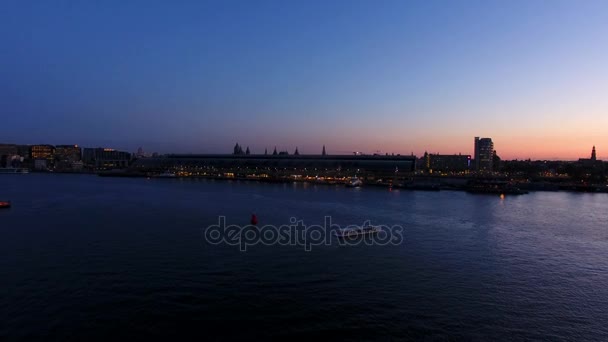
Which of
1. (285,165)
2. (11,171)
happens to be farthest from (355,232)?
(11,171)

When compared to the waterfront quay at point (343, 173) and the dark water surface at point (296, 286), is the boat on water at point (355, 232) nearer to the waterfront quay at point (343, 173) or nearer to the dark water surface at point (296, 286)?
the dark water surface at point (296, 286)

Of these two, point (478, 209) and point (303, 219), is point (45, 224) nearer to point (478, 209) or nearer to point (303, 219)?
point (303, 219)

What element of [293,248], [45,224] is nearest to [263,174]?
[45,224]

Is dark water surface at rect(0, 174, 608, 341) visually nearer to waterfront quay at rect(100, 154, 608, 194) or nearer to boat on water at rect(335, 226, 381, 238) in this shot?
boat on water at rect(335, 226, 381, 238)

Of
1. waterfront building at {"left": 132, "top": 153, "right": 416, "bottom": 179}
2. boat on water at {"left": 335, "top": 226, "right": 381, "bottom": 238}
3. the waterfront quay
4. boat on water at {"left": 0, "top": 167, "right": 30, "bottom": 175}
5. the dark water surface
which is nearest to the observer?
the dark water surface

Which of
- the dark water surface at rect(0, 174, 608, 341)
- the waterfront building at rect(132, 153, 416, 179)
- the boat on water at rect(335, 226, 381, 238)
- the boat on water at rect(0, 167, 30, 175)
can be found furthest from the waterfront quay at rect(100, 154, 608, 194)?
the dark water surface at rect(0, 174, 608, 341)

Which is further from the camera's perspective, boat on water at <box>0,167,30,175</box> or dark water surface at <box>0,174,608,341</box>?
boat on water at <box>0,167,30,175</box>

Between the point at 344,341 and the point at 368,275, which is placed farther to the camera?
the point at 368,275

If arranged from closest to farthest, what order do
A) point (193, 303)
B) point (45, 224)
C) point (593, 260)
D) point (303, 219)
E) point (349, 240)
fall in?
point (193, 303), point (593, 260), point (349, 240), point (45, 224), point (303, 219)
